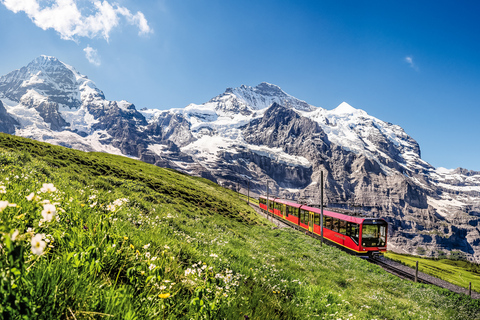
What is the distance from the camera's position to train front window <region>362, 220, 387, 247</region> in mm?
26141

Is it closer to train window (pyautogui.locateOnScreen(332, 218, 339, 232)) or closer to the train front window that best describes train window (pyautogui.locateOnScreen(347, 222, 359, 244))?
the train front window

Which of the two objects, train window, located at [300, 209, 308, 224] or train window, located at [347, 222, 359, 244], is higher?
train window, located at [347, 222, 359, 244]

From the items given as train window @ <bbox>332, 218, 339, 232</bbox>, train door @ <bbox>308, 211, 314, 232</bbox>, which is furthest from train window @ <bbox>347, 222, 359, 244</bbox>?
train door @ <bbox>308, 211, 314, 232</bbox>

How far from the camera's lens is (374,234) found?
26.6 meters

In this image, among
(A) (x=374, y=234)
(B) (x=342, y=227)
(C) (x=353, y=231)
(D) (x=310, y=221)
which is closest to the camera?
(A) (x=374, y=234)

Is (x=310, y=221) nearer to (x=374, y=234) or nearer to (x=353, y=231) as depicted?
(x=353, y=231)

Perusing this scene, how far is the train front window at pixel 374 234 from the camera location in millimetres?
26141

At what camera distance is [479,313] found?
43.3 feet

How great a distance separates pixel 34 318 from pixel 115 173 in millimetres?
33750

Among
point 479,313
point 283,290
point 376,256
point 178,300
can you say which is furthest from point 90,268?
point 376,256

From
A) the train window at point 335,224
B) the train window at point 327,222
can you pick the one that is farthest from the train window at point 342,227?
the train window at point 327,222

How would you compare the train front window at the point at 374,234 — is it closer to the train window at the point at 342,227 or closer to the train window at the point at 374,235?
the train window at the point at 374,235

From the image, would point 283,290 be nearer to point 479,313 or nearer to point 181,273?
point 181,273

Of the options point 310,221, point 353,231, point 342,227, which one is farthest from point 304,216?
point 353,231
